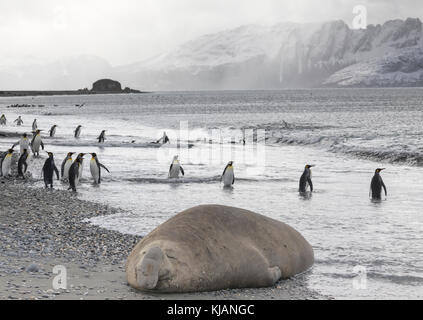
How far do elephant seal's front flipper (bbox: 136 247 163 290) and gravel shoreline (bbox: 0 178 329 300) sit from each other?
15cm

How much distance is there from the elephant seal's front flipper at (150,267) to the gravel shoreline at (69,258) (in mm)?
153

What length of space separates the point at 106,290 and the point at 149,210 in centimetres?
597

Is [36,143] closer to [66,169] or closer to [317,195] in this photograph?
[66,169]

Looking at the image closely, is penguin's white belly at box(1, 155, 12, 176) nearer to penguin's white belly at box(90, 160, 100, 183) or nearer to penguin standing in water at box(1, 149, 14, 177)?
penguin standing in water at box(1, 149, 14, 177)

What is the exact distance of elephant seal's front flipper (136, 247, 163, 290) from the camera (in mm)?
6176

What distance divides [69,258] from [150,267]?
2066mm

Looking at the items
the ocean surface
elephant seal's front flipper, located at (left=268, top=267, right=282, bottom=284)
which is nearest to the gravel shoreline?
elephant seal's front flipper, located at (left=268, top=267, right=282, bottom=284)

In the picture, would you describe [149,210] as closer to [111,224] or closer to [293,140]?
[111,224]

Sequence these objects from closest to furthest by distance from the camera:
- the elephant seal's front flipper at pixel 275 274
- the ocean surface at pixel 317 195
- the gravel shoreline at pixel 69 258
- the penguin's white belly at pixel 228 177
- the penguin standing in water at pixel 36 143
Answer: the gravel shoreline at pixel 69 258 < the elephant seal's front flipper at pixel 275 274 < the ocean surface at pixel 317 195 < the penguin's white belly at pixel 228 177 < the penguin standing in water at pixel 36 143

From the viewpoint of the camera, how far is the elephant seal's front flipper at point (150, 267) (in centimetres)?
618

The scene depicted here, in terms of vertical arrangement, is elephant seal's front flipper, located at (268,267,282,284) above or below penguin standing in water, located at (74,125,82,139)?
below

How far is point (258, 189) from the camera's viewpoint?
1608cm

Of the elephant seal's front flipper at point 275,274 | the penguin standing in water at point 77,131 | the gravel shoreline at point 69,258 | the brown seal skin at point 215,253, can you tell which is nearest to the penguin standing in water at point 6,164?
the gravel shoreline at point 69,258

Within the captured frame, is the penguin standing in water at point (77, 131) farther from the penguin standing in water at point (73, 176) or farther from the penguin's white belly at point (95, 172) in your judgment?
the penguin standing in water at point (73, 176)
